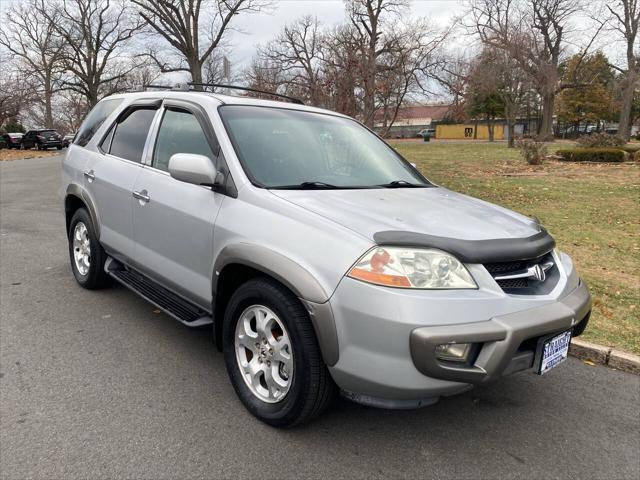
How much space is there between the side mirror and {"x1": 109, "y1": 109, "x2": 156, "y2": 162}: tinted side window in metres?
1.14

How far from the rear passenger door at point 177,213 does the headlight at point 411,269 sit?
1.13 m

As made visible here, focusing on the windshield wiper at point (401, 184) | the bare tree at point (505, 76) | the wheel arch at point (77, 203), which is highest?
the bare tree at point (505, 76)

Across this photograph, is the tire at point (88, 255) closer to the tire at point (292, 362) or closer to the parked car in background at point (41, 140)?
the tire at point (292, 362)

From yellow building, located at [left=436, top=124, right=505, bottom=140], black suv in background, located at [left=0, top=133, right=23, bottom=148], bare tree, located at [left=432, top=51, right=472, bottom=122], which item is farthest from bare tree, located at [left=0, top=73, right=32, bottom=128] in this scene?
yellow building, located at [left=436, top=124, right=505, bottom=140]

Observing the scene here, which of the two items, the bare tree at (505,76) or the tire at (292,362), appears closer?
the tire at (292,362)

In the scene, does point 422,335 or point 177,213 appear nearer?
point 422,335

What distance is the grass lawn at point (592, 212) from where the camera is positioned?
4.37 metres

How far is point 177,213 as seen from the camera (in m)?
3.27

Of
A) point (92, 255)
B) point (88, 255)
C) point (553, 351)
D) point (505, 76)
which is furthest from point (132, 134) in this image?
point (505, 76)

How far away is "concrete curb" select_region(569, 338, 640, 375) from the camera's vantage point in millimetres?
3521

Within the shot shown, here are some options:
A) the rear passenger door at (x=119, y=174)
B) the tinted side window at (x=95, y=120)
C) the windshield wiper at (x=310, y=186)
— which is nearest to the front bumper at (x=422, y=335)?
the windshield wiper at (x=310, y=186)

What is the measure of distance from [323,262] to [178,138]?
1814mm

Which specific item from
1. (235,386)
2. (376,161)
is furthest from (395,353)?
(376,161)

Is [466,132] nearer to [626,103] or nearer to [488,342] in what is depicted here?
[626,103]
